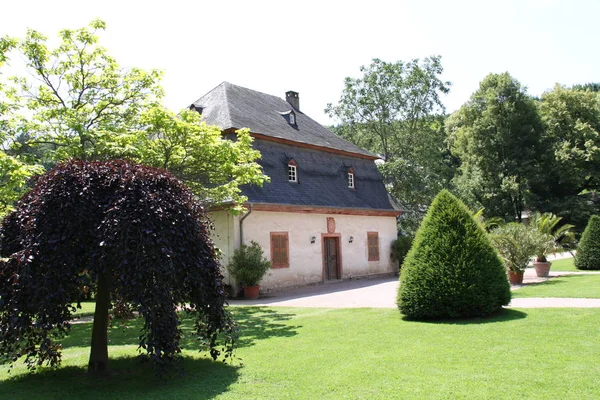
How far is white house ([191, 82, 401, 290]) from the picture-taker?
18359mm

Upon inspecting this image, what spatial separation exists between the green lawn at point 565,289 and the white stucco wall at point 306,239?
8286mm

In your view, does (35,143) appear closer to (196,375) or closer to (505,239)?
(196,375)

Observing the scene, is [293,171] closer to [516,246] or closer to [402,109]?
[516,246]

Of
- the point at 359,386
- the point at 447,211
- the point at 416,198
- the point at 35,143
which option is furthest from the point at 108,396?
the point at 416,198

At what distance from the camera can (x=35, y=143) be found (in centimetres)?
1224

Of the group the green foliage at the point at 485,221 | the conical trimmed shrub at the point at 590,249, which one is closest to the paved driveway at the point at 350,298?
the green foliage at the point at 485,221

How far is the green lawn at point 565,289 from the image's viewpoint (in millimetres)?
12680

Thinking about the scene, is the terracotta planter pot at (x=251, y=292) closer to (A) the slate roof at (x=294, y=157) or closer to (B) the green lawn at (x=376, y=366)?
(A) the slate roof at (x=294, y=157)

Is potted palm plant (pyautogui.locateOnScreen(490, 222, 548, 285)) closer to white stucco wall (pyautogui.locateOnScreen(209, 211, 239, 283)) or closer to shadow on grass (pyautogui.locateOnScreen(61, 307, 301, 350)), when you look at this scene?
shadow on grass (pyautogui.locateOnScreen(61, 307, 301, 350))

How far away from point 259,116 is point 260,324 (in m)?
12.1

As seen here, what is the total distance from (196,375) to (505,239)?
42.9ft

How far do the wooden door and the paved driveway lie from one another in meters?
0.61

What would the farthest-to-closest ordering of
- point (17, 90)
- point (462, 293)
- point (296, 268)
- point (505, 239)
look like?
point (296, 268), point (505, 239), point (17, 90), point (462, 293)

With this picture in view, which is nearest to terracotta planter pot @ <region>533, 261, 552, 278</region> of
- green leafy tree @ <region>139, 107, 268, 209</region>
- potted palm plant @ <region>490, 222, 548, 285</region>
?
potted palm plant @ <region>490, 222, 548, 285</region>
